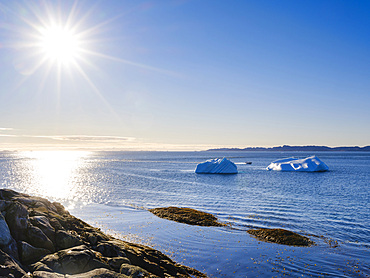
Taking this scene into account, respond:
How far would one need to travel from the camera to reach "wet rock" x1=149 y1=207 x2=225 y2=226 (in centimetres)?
2174

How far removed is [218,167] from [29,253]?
2527 inches

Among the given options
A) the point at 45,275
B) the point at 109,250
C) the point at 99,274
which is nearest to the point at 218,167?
the point at 109,250

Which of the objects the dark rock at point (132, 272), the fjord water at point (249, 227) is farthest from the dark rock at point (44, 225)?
the fjord water at point (249, 227)

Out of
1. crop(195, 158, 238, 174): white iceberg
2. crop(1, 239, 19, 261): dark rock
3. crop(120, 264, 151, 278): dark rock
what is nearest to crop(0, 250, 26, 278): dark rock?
crop(1, 239, 19, 261): dark rock

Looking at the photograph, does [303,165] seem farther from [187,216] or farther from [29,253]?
[29,253]

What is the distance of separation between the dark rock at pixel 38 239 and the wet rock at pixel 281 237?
1310cm

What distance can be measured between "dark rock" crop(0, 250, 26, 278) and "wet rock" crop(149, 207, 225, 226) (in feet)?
47.9

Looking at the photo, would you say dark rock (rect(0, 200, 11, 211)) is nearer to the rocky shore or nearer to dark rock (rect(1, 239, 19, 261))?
the rocky shore

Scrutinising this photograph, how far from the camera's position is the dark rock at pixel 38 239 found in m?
10.7

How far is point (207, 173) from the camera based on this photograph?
242ft

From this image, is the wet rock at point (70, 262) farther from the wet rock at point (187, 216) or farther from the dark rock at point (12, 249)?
the wet rock at point (187, 216)

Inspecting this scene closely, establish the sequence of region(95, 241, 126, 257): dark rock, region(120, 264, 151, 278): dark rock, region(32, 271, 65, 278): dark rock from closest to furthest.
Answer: region(32, 271, 65, 278): dark rock
region(120, 264, 151, 278): dark rock
region(95, 241, 126, 257): dark rock

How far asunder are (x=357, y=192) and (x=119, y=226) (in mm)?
35662

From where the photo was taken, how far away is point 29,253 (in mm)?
9945
